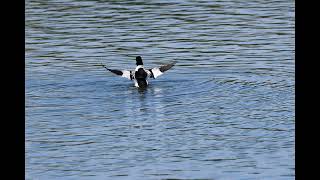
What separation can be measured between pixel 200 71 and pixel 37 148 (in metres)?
5.71

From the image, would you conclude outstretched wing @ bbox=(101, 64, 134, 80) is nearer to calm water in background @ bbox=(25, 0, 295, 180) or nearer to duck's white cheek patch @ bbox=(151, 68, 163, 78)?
calm water in background @ bbox=(25, 0, 295, 180)

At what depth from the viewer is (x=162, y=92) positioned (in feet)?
46.1

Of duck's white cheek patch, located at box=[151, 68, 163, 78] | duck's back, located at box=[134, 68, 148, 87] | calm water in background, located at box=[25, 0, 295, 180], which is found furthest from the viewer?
duck's white cheek patch, located at box=[151, 68, 163, 78]

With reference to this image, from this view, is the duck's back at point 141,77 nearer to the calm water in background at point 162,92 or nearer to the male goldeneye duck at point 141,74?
the male goldeneye duck at point 141,74

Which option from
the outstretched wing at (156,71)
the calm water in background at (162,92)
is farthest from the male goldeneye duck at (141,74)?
the calm water in background at (162,92)

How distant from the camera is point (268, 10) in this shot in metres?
21.8

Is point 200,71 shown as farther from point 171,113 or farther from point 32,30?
point 32,30

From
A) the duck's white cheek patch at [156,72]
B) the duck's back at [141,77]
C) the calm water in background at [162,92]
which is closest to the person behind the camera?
the calm water in background at [162,92]

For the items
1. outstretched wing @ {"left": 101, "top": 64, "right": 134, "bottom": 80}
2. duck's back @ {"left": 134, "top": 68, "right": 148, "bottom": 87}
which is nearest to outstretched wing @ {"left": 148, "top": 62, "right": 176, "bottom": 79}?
duck's back @ {"left": 134, "top": 68, "right": 148, "bottom": 87}

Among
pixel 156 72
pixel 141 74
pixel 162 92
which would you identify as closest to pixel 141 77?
pixel 141 74

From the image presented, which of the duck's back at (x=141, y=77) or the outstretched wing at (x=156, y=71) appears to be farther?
the outstretched wing at (x=156, y=71)

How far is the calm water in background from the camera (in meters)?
9.45

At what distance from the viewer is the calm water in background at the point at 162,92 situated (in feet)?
31.0
